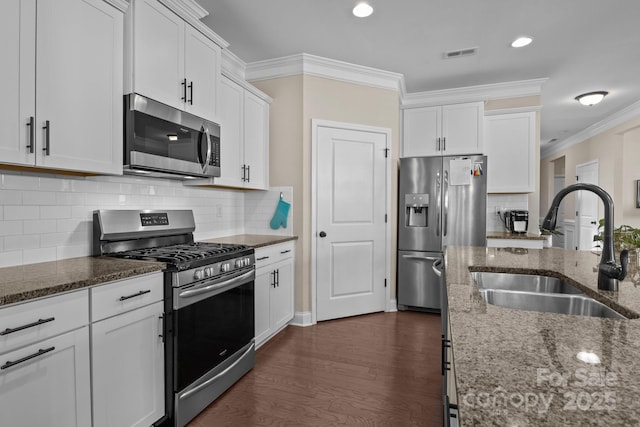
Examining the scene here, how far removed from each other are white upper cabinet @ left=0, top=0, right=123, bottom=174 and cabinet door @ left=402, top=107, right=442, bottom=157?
10.5 feet

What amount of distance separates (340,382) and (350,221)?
1724 millimetres

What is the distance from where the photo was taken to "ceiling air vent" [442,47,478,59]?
331cm

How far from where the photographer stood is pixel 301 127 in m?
3.54

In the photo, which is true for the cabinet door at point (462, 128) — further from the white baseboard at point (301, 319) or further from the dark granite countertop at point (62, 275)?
the dark granite countertop at point (62, 275)

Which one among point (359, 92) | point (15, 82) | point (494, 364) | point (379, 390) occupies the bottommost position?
point (379, 390)

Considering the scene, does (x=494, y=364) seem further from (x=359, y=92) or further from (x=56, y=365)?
(x=359, y=92)

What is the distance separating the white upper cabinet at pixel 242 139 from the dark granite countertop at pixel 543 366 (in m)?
2.26

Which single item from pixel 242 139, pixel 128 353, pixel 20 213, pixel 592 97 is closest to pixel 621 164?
pixel 592 97

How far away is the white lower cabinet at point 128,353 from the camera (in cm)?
152

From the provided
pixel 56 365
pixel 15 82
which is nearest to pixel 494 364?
pixel 56 365

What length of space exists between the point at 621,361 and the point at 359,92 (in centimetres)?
349

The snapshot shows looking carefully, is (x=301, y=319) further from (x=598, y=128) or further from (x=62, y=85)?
(x=598, y=128)

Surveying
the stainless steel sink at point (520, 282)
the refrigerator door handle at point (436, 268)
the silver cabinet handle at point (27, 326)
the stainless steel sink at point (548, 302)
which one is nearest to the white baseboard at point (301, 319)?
the refrigerator door handle at point (436, 268)

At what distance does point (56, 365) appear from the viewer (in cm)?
136
